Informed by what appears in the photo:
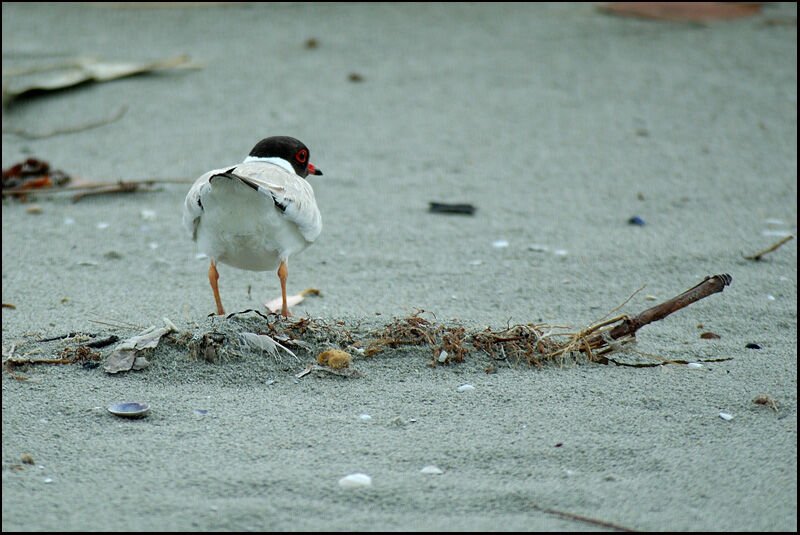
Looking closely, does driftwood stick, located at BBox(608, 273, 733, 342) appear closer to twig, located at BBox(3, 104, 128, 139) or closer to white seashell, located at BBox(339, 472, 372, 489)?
white seashell, located at BBox(339, 472, 372, 489)

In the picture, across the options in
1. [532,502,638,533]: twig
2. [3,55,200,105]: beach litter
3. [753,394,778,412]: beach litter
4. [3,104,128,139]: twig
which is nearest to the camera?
[532,502,638,533]: twig

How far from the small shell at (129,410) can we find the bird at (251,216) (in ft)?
3.03

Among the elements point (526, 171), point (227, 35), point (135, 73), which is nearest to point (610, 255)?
point (526, 171)

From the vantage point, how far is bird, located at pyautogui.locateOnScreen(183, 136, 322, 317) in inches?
149

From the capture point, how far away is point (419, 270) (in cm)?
522

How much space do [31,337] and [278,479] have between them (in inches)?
66.2

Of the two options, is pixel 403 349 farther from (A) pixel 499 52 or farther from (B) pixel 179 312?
(A) pixel 499 52

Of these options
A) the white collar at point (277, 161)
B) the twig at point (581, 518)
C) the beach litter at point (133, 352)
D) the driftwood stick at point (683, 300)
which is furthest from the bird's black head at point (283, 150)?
the twig at point (581, 518)

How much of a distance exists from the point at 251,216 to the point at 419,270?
1.54 meters

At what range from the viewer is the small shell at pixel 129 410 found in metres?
3.19

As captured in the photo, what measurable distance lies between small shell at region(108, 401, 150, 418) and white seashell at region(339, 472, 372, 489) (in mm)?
879

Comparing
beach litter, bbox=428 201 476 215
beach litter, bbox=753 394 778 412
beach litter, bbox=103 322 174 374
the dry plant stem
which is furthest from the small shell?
beach litter, bbox=428 201 476 215

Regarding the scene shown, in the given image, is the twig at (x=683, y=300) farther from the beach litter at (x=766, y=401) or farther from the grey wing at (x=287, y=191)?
the grey wing at (x=287, y=191)

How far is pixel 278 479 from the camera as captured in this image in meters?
2.74
